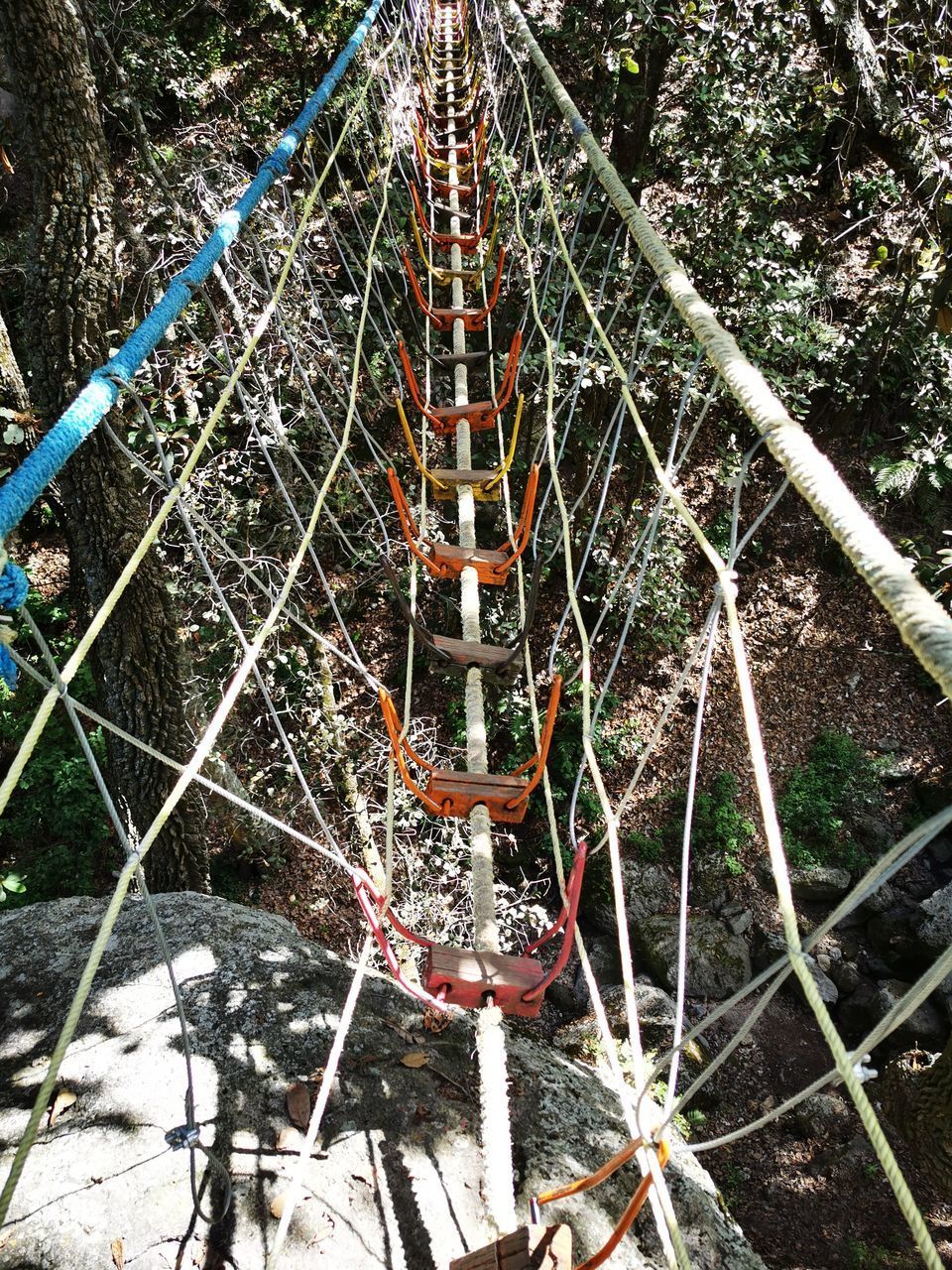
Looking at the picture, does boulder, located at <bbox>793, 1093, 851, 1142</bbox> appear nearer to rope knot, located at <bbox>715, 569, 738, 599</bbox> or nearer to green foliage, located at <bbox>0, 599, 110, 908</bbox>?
green foliage, located at <bbox>0, 599, 110, 908</bbox>

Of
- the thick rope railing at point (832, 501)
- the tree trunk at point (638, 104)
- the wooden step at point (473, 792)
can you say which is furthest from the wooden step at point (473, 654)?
the tree trunk at point (638, 104)

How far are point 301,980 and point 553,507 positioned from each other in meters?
3.20

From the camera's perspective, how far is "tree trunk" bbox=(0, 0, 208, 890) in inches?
78.7

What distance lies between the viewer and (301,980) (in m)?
1.49

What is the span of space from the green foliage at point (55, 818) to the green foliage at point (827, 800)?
3.45m

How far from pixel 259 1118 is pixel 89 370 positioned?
1.90 m

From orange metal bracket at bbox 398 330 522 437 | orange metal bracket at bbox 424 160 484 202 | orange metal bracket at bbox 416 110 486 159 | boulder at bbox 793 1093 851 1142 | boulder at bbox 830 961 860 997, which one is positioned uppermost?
orange metal bracket at bbox 416 110 486 159

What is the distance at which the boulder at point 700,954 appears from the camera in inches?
152

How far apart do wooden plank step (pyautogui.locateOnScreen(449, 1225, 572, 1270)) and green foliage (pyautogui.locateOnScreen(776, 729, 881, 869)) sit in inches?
145

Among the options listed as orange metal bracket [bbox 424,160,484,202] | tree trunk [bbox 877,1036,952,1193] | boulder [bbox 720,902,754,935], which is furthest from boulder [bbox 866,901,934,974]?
orange metal bracket [bbox 424,160,484,202]

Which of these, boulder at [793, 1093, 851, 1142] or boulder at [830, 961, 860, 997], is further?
boulder at [830, 961, 860, 997]

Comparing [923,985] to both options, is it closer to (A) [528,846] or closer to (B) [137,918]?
(B) [137,918]

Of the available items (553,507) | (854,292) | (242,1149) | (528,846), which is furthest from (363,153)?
(242,1149)

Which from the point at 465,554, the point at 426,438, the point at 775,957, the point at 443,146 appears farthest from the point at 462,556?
the point at 443,146
